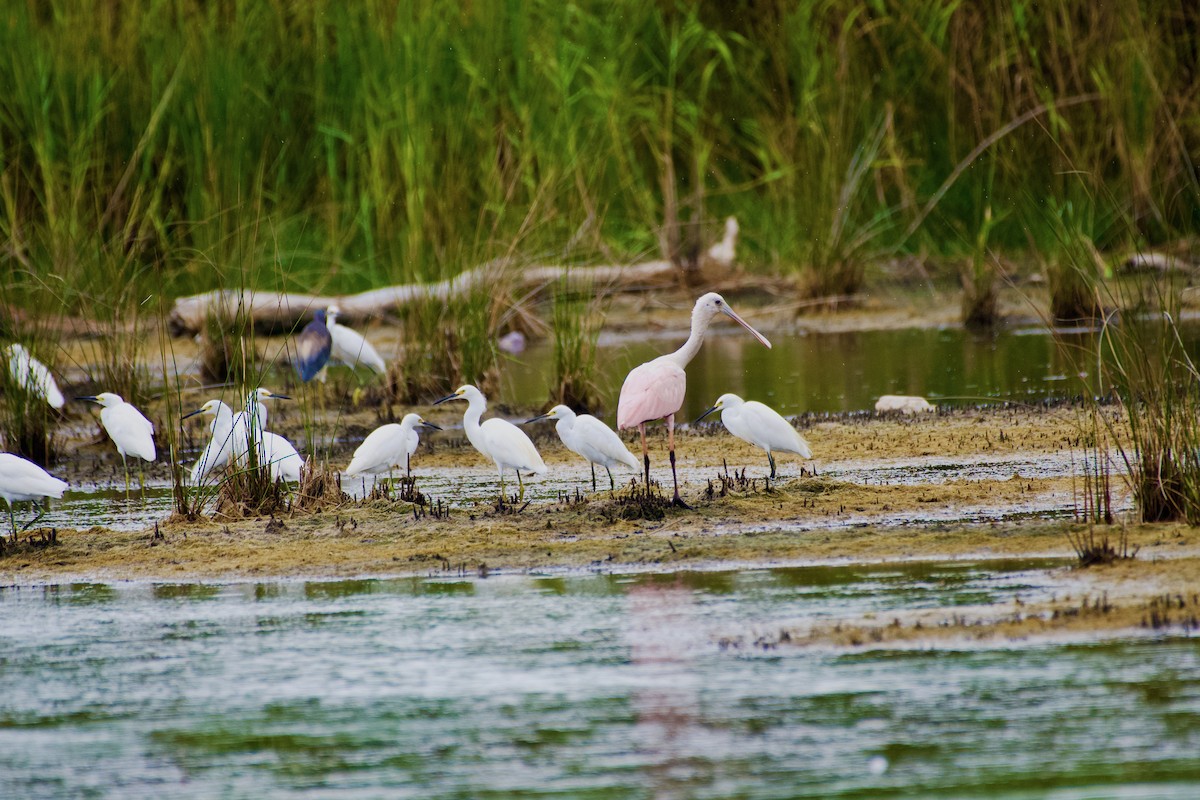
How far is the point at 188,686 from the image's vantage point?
18.2 feet

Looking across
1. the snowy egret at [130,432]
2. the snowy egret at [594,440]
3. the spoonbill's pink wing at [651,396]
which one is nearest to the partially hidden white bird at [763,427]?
the spoonbill's pink wing at [651,396]

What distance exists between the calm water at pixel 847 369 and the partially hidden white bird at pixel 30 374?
9.86 feet

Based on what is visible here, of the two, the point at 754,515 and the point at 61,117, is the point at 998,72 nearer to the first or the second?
the point at 61,117

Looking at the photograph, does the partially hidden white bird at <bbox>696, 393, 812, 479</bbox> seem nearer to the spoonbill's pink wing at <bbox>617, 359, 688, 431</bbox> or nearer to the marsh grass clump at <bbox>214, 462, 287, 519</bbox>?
the spoonbill's pink wing at <bbox>617, 359, 688, 431</bbox>

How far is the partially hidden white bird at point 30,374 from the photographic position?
1009 centimetres

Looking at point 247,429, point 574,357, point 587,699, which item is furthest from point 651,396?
point 587,699

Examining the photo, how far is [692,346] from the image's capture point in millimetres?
8891

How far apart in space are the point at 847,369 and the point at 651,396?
5605mm

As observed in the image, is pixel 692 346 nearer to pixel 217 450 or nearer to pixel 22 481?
pixel 217 450

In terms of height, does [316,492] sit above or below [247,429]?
below

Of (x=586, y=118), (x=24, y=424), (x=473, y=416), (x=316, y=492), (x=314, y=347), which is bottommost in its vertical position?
(x=316, y=492)

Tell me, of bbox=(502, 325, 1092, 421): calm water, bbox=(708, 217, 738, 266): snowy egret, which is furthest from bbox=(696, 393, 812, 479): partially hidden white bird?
bbox=(708, 217, 738, 266): snowy egret

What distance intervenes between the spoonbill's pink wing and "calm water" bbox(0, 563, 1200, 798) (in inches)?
68.3

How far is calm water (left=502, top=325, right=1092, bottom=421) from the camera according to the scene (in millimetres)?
11898
